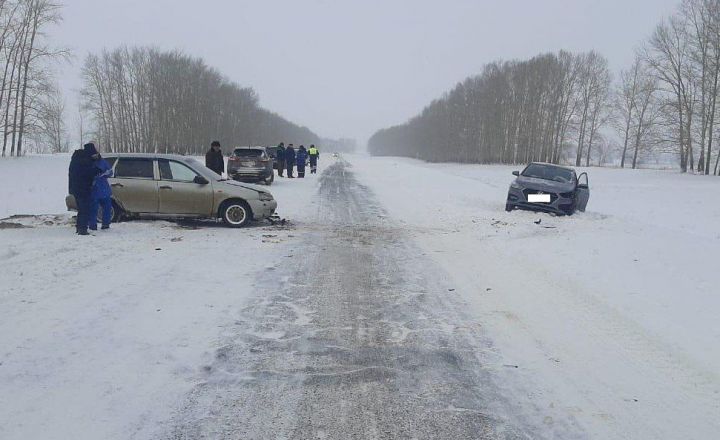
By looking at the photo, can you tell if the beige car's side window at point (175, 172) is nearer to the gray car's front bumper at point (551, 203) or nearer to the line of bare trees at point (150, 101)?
the gray car's front bumper at point (551, 203)

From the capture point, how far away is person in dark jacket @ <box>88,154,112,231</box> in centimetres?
966

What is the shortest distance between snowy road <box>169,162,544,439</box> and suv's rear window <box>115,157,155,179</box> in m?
5.43

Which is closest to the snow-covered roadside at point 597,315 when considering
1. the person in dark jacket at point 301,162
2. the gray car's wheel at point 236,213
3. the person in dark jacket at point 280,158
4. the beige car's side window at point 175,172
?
the gray car's wheel at point 236,213

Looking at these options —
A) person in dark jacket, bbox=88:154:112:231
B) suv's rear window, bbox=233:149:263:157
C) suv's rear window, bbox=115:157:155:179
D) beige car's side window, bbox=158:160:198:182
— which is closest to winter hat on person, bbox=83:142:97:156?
person in dark jacket, bbox=88:154:112:231

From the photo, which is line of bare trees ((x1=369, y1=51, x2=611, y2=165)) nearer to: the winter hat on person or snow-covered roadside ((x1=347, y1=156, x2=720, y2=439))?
snow-covered roadside ((x1=347, y1=156, x2=720, y2=439))

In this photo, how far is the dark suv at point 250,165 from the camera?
22.8m

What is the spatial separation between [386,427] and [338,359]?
1.12 meters

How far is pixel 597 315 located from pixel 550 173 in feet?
36.2

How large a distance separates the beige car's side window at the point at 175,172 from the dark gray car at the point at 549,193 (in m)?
9.28

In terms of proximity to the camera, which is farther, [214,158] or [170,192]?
[214,158]

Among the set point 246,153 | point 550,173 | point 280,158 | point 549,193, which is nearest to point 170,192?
point 549,193

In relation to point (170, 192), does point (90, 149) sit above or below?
above

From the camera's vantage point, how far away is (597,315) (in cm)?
587

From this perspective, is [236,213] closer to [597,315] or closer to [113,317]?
[113,317]
